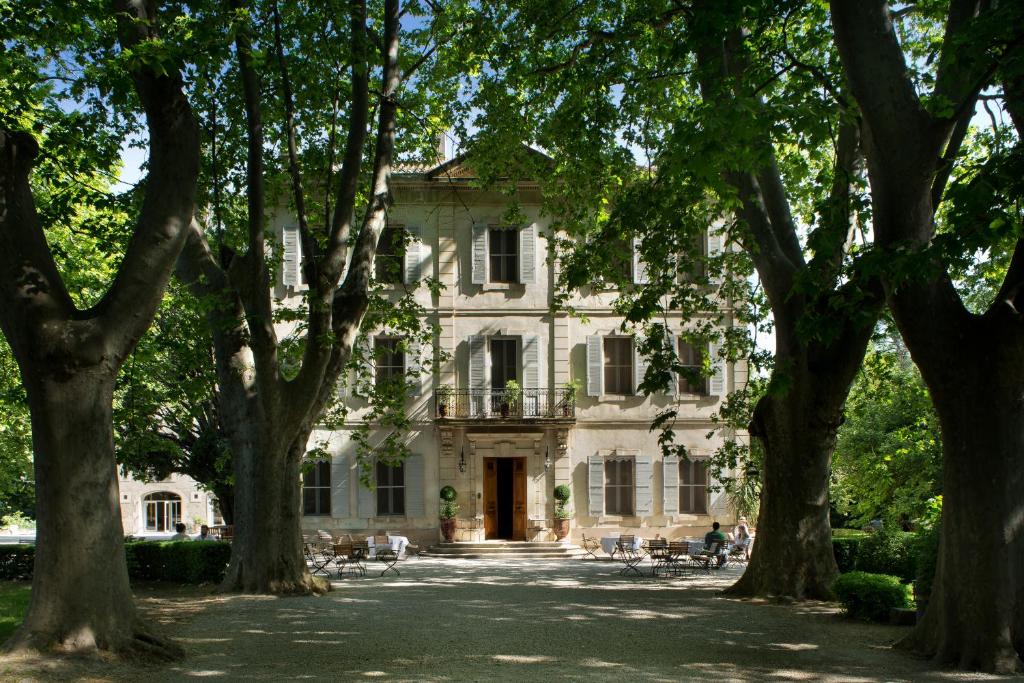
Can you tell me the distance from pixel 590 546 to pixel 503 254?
312 inches

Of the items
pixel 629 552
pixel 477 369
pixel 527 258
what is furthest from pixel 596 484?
pixel 527 258

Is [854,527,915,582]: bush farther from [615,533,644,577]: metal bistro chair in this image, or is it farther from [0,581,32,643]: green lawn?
[0,581,32,643]: green lawn

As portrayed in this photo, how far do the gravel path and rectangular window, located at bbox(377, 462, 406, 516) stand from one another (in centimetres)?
944

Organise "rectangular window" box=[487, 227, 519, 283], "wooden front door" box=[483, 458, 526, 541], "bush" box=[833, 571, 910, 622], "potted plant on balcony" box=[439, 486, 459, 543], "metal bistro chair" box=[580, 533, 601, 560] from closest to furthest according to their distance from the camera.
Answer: "bush" box=[833, 571, 910, 622] < "metal bistro chair" box=[580, 533, 601, 560] < "potted plant on balcony" box=[439, 486, 459, 543] < "wooden front door" box=[483, 458, 526, 541] < "rectangular window" box=[487, 227, 519, 283]

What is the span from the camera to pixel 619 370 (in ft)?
85.7

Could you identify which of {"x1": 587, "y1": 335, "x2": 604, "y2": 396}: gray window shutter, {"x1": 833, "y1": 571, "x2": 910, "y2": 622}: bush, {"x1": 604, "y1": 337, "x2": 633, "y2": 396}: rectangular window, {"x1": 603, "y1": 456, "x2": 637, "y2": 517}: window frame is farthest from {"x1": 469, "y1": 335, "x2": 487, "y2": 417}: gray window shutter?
{"x1": 833, "y1": 571, "x2": 910, "y2": 622}: bush

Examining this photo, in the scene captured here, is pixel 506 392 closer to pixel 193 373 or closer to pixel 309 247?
pixel 193 373

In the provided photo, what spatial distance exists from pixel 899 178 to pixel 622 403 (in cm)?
1733

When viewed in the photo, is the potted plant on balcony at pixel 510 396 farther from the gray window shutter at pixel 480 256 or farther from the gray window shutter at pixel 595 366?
the gray window shutter at pixel 480 256

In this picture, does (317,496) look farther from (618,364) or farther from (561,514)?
(618,364)

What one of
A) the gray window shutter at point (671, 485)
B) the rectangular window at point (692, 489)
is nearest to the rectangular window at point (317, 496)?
the gray window shutter at point (671, 485)

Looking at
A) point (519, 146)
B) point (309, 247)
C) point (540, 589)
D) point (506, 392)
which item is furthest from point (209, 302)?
point (506, 392)

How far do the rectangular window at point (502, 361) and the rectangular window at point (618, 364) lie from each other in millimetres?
2388

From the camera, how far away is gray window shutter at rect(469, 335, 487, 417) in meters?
25.7
